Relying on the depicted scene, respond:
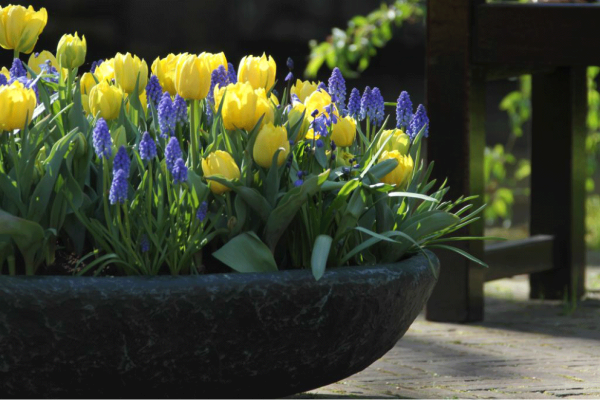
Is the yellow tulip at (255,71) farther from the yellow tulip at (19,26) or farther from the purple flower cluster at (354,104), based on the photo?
the yellow tulip at (19,26)

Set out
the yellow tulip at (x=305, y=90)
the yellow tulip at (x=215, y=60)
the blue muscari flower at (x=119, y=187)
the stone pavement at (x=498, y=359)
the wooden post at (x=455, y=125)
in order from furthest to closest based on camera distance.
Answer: the wooden post at (x=455, y=125) < the stone pavement at (x=498, y=359) < the yellow tulip at (x=305, y=90) < the yellow tulip at (x=215, y=60) < the blue muscari flower at (x=119, y=187)

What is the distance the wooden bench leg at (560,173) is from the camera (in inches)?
174

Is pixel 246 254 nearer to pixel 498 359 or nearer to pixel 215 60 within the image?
pixel 215 60

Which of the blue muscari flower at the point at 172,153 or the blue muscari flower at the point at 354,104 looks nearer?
the blue muscari flower at the point at 172,153

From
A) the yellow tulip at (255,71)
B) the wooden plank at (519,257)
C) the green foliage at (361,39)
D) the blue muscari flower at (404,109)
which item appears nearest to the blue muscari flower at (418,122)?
the blue muscari flower at (404,109)

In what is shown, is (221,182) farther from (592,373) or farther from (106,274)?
(592,373)

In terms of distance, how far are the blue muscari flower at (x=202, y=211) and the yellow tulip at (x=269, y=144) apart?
15 cm

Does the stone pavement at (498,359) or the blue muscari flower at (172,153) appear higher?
the blue muscari flower at (172,153)

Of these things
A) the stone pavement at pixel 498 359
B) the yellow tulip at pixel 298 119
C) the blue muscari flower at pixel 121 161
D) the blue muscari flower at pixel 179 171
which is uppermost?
the yellow tulip at pixel 298 119

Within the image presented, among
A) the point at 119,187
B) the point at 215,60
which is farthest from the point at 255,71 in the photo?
the point at 119,187

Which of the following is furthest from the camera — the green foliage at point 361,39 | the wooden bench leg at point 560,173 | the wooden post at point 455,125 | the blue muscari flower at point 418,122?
the green foliage at point 361,39

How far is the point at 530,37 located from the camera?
12.7ft

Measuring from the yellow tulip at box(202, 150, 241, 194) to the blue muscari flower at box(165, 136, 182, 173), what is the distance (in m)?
0.10

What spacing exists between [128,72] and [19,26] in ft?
0.86
